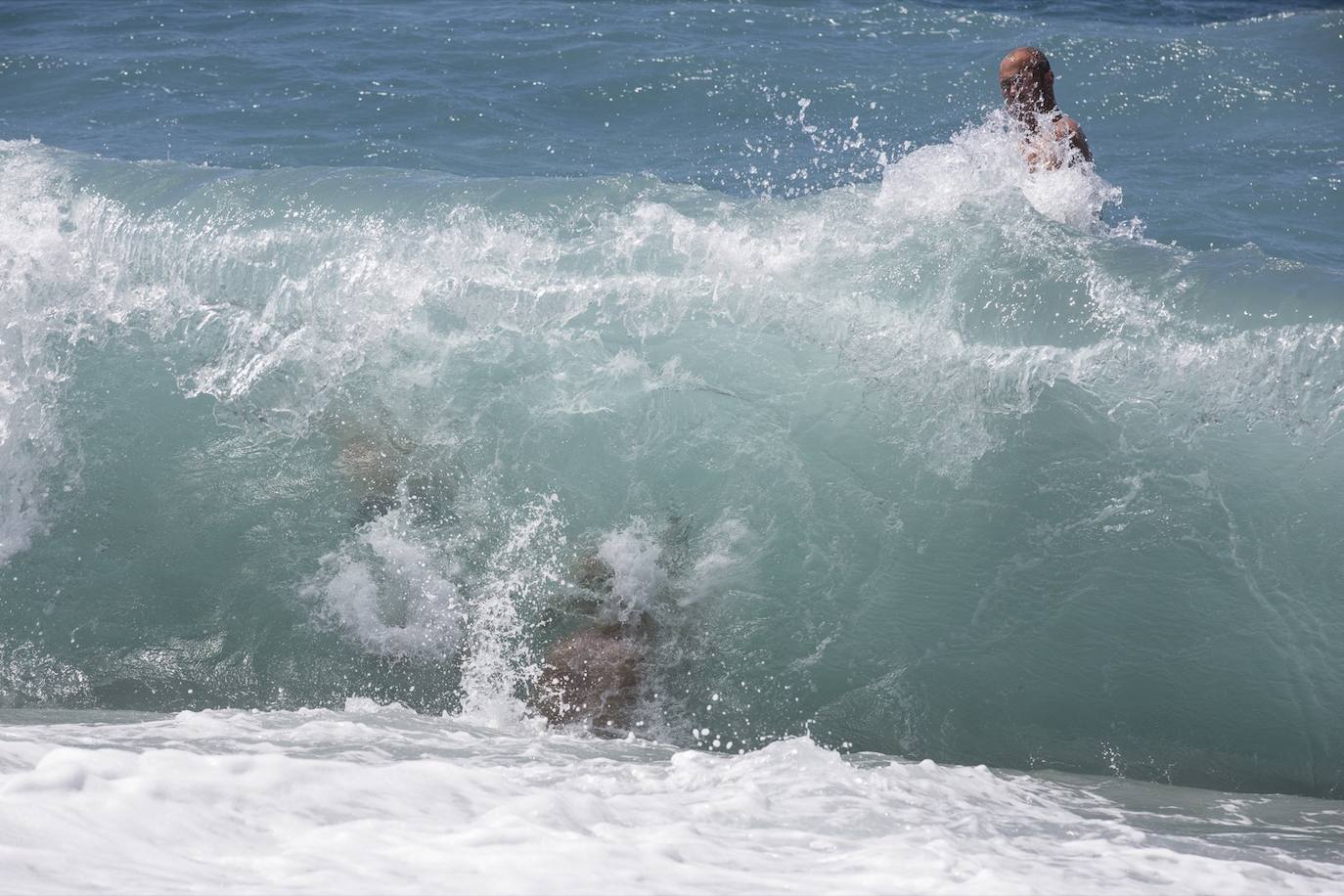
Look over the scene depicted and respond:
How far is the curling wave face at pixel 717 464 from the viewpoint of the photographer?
440cm

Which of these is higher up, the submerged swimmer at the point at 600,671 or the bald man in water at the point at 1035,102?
the bald man in water at the point at 1035,102

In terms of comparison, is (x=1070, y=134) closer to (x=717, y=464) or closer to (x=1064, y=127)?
(x=1064, y=127)

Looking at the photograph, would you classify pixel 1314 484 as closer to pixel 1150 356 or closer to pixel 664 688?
pixel 1150 356

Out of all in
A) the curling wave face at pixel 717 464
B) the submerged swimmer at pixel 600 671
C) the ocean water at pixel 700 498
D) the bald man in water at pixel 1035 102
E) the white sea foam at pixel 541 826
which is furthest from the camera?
the bald man in water at pixel 1035 102

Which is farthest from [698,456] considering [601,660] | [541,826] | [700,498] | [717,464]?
[541,826]

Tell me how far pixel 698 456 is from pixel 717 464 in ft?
0.28

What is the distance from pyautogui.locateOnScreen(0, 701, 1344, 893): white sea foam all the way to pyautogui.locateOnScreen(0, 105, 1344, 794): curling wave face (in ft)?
2.78

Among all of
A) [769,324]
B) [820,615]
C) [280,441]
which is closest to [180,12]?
[280,441]

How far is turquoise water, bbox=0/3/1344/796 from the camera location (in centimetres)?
440

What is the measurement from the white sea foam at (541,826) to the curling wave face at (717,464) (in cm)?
85

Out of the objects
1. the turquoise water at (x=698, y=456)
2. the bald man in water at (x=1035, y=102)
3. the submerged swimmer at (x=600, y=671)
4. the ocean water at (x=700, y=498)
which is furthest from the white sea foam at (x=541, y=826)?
the bald man in water at (x=1035, y=102)

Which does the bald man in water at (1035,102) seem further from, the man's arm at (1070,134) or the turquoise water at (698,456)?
the turquoise water at (698,456)

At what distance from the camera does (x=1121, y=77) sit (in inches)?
383

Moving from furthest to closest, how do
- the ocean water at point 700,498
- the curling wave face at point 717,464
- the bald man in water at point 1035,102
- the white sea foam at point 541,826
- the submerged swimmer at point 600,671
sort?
1. the bald man in water at point 1035,102
2. the curling wave face at point 717,464
3. the submerged swimmer at point 600,671
4. the ocean water at point 700,498
5. the white sea foam at point 541,826
